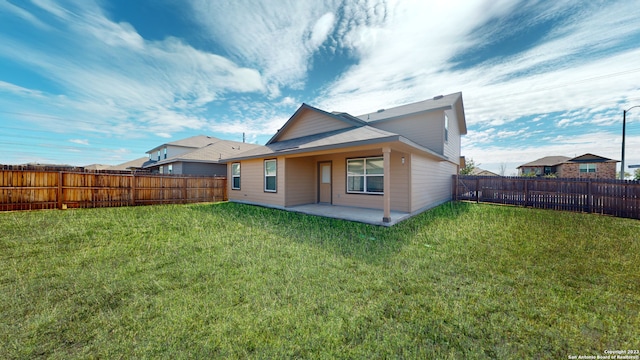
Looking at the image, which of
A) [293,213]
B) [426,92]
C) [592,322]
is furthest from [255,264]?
[426,92]

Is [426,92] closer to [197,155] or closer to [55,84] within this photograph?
[197,155]

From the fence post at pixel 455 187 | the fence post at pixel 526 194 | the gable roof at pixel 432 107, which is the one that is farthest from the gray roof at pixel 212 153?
the fence post at pixel 526 194

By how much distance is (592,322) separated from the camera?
2.37m

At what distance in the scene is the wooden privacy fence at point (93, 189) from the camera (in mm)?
8609

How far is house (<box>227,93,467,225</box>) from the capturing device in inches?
328

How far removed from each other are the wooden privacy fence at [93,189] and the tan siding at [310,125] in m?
6.06

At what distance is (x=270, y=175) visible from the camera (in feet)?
35.4

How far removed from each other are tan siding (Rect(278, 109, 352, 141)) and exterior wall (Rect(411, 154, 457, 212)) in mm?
3558

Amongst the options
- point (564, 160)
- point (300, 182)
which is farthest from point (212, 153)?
point (564, 160)

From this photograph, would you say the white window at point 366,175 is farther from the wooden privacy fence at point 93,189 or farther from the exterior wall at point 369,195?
the wooden privacy fence at point 93,189

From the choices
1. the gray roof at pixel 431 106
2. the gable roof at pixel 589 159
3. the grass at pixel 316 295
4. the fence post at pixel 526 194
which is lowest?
the grass at pixel 316 295

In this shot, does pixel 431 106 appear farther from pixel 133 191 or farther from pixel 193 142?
pixel 193 142

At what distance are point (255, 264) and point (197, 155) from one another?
17.6 meters

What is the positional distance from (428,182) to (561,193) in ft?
18.4
